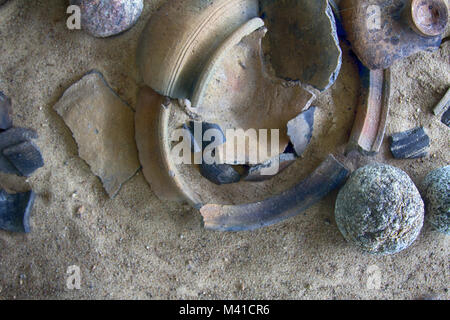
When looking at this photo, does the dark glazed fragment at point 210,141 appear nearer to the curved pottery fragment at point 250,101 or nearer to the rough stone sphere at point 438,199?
the curved pottery fragment at point 250,101

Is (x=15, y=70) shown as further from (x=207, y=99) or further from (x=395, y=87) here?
(x=395, y=87)

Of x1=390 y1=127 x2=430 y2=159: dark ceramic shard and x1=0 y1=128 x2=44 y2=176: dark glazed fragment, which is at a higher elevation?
x1=0 y1=128 x2=44 y2=176: dark glazed fragment

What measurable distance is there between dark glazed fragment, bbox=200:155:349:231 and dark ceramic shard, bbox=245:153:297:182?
0.13 m

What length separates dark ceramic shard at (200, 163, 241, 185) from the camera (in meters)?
1.89

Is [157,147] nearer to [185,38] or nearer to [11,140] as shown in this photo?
[185,38]

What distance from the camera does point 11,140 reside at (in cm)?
182

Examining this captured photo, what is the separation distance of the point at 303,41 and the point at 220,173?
0.75 meters

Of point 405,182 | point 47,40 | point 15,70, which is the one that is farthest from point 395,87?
point 15,70

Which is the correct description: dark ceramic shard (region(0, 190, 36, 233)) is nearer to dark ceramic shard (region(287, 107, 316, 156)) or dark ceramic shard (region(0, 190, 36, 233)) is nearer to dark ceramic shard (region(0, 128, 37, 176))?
dark ceramic shard (region(0, 128, 37, 176))

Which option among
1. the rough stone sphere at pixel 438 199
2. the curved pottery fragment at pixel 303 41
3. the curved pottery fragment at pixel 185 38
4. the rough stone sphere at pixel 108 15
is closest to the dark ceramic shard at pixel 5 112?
the rough stone sphere at pixel 108 15

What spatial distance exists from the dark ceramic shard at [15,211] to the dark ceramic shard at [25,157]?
0.39 ft

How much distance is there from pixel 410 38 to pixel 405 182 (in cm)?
69

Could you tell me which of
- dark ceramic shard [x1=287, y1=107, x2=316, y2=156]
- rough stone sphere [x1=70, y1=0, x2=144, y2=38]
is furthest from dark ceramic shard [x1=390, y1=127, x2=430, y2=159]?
rough stone sphere [x1=70, y1=0, x2=144, y2=38]

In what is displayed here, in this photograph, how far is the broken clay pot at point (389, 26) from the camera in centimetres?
182
